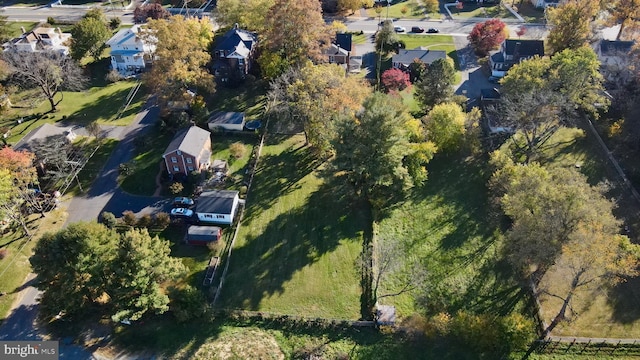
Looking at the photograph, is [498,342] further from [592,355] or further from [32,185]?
[32,185]

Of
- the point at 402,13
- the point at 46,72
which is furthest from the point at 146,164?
the point at 402,13

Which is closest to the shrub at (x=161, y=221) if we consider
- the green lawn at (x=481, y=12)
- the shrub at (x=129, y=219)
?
the shrub at (x=129, y=219)

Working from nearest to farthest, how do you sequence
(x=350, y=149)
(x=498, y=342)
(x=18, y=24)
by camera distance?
(x=498, y=342)
(x=350, y=149)
(x=18, y=24)

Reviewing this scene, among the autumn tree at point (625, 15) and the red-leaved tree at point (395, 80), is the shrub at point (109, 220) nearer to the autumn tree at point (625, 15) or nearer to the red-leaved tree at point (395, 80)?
the red-leaved tree at point (395, 80)

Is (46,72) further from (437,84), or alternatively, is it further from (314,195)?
(437,84)

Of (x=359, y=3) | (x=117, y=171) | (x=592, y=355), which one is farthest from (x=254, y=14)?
(x=592, y=355)

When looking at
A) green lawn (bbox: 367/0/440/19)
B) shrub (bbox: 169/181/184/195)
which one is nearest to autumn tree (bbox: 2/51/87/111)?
shrub (bbox: 169/181/184/195)

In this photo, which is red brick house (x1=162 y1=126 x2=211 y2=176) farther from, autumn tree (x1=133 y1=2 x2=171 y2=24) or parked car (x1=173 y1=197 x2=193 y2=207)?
autumn tree (x1=133 y1=2 x2=171 y2=24)
